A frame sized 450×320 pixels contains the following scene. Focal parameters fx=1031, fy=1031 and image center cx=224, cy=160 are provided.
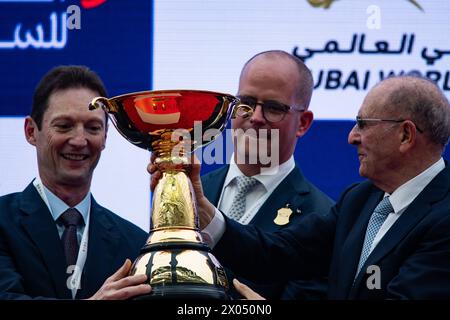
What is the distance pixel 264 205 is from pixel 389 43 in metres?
1.21

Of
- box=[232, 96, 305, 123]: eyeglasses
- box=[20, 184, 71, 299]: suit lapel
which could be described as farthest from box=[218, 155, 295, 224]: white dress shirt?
box=[20, 184, 71, 299]: suit lapel

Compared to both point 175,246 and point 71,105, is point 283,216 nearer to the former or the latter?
point 71,105

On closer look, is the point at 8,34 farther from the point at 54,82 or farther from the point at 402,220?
the point at 402,220

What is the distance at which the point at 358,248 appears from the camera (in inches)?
92.9

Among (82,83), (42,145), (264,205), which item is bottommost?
(264,205)

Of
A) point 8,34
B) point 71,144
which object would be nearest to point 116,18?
point 8,34

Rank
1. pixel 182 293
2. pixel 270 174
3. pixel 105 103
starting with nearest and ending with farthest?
pixel 182 293 → pixel 105 103 → pixel 270 174

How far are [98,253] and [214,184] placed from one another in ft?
2.06

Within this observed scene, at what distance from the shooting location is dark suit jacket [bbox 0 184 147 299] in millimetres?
2256

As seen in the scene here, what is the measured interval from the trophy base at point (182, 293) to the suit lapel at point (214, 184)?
994 mm

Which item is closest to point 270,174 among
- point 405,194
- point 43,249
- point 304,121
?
point 304,121

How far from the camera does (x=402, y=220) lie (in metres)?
2.33

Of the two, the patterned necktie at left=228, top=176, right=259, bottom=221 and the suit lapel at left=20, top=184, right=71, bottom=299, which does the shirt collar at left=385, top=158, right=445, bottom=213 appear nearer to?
the patterned necktie at left=228, top=176, right=259, bottom=221

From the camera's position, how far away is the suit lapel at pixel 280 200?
275 centimetres
